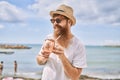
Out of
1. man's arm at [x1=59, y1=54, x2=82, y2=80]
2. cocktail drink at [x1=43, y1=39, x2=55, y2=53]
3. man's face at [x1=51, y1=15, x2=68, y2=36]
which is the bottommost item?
man's arm at [x1=59, y1=54, x2=82, y2=80]

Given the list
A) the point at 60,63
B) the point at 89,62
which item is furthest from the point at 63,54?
the point at 89,62

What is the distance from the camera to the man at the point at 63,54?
1312mm

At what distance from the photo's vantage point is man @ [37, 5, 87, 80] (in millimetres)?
1312

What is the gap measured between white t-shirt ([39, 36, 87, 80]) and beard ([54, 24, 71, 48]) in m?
0.02

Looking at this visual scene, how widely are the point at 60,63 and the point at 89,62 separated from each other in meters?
3.88

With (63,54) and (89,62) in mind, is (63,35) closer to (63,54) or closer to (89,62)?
(63,54)

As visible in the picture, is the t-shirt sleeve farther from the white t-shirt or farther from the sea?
the sea

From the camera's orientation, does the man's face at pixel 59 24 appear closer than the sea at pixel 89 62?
Yes

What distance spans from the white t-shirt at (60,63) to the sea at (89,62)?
2.63m

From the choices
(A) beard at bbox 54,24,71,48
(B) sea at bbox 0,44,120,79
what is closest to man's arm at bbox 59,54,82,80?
(A) beard at bbox 54,24,71,48

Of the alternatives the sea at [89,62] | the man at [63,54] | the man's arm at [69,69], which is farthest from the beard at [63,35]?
the sea at [89,62]

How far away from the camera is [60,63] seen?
1.32m

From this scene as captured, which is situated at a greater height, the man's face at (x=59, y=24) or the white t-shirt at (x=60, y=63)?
the man's face at (x=59, y=24)

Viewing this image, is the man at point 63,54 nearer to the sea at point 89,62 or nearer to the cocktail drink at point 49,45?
the cocktail drink at point 49,45
